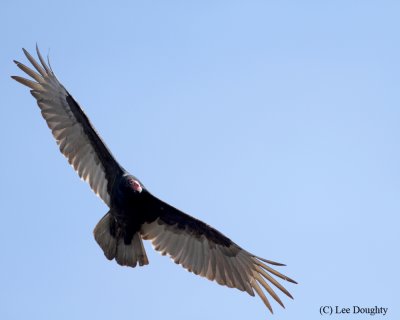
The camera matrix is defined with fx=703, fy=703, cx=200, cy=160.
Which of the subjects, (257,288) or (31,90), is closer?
(257,288)

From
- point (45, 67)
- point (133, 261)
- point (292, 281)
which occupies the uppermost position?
point (45, 67)

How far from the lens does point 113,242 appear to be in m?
8.41

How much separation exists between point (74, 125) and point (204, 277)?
2.54 meters

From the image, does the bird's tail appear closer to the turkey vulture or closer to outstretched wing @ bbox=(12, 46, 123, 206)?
the turkey vulture

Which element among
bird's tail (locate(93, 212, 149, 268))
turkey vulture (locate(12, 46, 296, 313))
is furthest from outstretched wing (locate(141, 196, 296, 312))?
bird's tail (locate(93, 212, 149, 268))

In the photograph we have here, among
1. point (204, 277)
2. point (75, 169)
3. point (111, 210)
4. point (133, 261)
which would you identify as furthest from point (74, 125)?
point (204, 277)

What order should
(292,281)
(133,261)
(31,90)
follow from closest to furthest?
(292,281)
(133,261)
(31,90)

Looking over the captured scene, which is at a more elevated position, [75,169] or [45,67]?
[45,67]

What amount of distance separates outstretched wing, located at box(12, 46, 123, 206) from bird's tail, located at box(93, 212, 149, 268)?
59cm

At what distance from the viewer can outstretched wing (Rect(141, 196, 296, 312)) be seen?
8.41 metres

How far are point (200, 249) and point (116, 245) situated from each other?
104cm

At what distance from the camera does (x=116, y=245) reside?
841 centimetres

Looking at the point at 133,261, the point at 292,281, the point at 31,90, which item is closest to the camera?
the point at 292,281

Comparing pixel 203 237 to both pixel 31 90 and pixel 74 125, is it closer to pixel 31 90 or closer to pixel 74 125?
pixel 74 125
